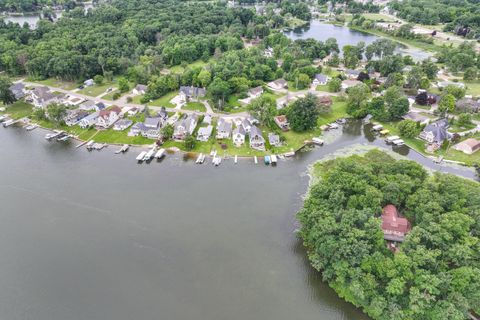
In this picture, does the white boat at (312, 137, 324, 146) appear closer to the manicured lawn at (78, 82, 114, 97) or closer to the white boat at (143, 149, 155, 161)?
the white boat at (143, 149, 155, 161)

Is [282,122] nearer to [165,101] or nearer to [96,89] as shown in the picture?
[165,101]

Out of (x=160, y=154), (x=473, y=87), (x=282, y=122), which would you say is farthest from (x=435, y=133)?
(x=160, y=154)

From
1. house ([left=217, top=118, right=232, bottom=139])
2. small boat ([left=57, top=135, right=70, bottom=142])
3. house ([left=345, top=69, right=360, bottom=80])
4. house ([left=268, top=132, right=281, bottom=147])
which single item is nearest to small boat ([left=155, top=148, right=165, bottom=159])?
house ([left=217, top=118, right=232, bottom=139])

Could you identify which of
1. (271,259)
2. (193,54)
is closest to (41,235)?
(271,259)

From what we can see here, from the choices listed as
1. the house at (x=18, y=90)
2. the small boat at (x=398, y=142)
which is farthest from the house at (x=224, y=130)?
the house at (x=18, y=90)

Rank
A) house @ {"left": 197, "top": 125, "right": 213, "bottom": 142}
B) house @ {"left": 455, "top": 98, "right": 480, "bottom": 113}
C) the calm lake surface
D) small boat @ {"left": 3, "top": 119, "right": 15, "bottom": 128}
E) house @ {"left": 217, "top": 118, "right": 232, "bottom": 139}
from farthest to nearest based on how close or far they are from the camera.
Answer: house @ {"left": 455, "top": 98, "right": 480, "bottom": 113} → small boat @ {"left": 3, "top": 119, "right": 15, "bottom": 128} → house @ {"left": 217, "top": 118, "right": 232, "bottom": 139} → house @ {"left": 197, "top": 125, "right": 213, "bottom": 142} → the calm lake surface

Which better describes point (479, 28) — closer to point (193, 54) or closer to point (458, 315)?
point (193, 54)
